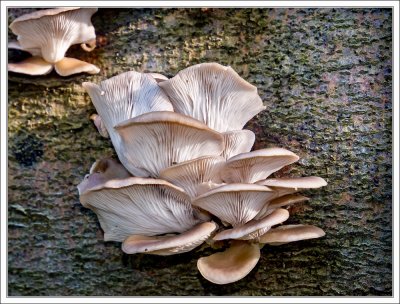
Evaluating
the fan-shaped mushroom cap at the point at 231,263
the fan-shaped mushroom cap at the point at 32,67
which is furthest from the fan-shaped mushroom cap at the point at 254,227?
the fan-shaped mushroom cap at the point at 32,67

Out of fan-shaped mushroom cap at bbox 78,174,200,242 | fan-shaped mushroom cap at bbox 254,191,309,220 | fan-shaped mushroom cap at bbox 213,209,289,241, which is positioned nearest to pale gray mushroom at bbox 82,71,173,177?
fan-shaped mushroom cap at bbox 78,174,200,242

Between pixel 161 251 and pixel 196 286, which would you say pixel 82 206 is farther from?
pixel 196 286

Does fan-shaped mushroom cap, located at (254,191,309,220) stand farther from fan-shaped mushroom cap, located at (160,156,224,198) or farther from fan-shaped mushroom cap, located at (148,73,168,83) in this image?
fan-shaped mushroom cap, located at (148,73,168,83)

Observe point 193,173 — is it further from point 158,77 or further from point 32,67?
point 32,67

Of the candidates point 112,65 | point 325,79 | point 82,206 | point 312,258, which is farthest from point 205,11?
point 312,258

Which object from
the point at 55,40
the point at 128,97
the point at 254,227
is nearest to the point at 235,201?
the point at 254,227

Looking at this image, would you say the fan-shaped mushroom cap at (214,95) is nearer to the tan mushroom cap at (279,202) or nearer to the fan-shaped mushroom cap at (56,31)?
the tan mushroom cap at (279,202)
